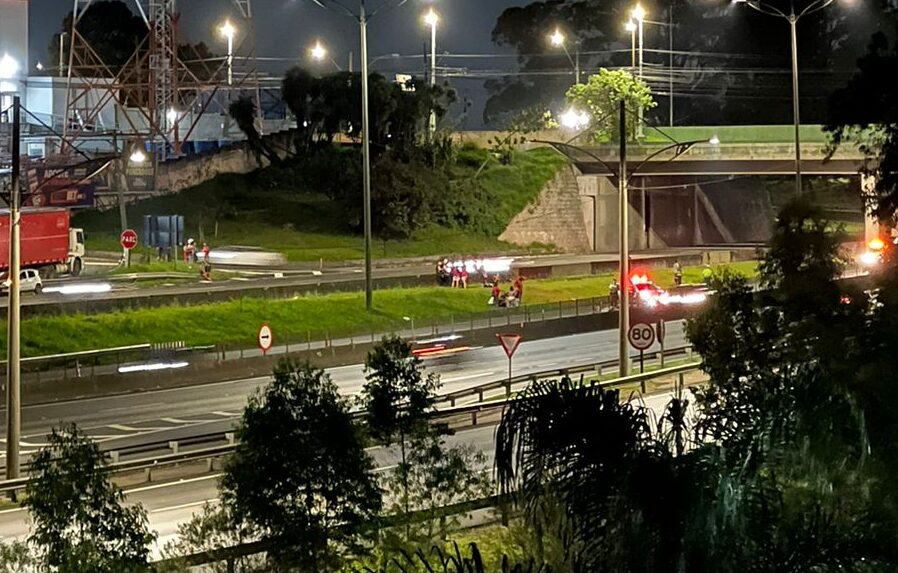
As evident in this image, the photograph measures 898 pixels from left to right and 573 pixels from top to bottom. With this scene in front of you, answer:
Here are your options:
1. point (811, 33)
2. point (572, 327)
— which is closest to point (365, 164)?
point (572, 327)

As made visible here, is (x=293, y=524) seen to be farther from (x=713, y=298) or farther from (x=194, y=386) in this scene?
(x=194, y=386)

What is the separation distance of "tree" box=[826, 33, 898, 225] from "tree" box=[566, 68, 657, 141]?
61.0 metres

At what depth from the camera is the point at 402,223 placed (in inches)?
2741

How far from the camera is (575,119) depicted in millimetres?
84000

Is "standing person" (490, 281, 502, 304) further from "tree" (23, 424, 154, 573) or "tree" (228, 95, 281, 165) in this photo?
"tree" (23, 424, 154, 573)

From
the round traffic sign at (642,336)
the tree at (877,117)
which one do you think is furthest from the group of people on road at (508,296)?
the tree at (877,117)

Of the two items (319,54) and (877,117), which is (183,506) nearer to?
(877,117)

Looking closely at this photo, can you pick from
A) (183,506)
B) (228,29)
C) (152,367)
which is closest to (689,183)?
(228,29)

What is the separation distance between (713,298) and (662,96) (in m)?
94.7

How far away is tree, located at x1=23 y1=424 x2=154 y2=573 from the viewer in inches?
454

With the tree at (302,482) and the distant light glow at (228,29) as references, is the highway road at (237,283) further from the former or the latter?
the tree at (302,482)

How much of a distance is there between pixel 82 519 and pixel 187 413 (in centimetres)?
2172

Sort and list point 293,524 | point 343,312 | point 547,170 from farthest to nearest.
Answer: point 547,170 < point 343,312 < point 293,524

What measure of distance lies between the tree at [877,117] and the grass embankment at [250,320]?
24.9m
